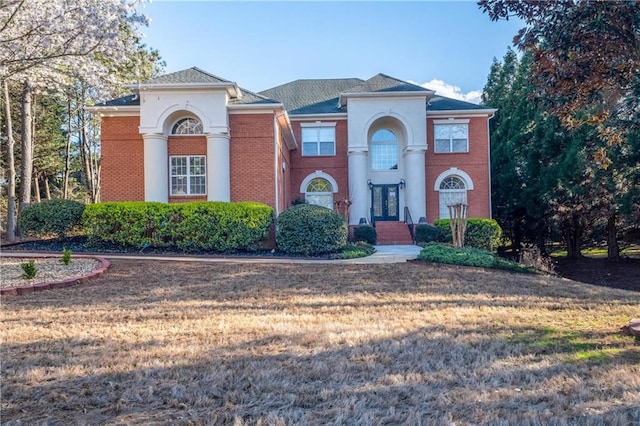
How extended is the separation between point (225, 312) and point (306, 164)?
1651 cm

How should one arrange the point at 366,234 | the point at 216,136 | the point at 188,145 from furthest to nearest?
the point at 366,234 < the point at 188,145 < the point at 216,136

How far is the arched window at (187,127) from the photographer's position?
16844 mm

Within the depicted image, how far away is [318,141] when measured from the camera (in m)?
21.8

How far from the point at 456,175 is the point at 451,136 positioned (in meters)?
2.02

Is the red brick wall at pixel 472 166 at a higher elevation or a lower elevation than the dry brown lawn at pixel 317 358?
higher

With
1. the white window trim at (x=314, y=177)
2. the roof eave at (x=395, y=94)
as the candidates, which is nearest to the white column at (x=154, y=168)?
the white window trim at (x=314, y=177)

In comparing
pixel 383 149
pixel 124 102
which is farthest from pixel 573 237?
pixel 124 102

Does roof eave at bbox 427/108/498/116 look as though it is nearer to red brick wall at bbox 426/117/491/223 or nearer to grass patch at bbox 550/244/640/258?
red brick wall at bbox 426/117/491/223

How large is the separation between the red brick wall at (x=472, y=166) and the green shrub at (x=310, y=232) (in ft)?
30.5

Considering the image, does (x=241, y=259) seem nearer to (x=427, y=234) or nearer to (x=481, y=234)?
(x=427, y=234)

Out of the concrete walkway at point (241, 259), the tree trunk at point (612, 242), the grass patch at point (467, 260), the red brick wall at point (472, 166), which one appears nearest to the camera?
the grass patch at point (467, 260)

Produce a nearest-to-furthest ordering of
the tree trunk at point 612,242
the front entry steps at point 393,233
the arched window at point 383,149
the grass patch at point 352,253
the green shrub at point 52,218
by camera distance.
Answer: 1. the grass patch at point 352,253
2. the green shrub at point 52,218
3. the front entry steps at point 393,233
4. the tree trunk at point 612,242
5. the arched window at point 383,149

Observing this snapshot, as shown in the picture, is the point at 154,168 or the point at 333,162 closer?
the point at 154,168

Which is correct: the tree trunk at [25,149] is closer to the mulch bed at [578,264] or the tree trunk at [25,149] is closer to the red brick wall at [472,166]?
the mulch bed at [578,264]
